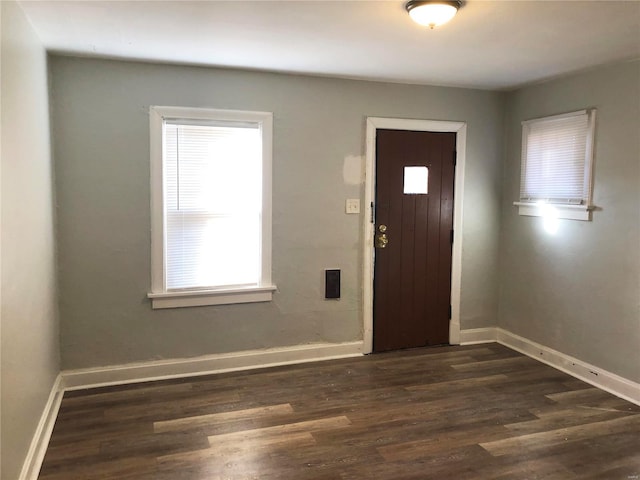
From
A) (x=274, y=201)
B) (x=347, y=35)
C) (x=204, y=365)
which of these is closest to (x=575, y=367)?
(x=274, y=201)

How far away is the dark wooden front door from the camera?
13.9ft

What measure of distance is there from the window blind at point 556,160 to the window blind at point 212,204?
7.35 ft

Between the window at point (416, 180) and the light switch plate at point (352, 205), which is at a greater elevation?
the window at point (416, 180)

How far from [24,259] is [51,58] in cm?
161

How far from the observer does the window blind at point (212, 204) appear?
3.67 meters

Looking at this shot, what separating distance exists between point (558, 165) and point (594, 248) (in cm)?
70

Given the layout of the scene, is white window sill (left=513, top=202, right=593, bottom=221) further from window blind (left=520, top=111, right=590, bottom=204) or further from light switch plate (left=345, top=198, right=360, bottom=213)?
light switch plate (left=345, top=198, right=360, bottom=213)

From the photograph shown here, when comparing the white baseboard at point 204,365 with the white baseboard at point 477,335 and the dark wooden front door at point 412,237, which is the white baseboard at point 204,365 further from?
the white baseboard at point 477,335

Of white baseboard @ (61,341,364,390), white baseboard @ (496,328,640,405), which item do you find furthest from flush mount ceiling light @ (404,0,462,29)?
white baseboard @ (496,328,640,405)

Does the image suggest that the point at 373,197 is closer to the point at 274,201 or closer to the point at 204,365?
the point at 274,201

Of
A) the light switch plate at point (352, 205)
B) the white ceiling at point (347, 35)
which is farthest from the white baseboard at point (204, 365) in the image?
the white ceiling at point (347, 35)

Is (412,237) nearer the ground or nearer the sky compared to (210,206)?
nearer the ground

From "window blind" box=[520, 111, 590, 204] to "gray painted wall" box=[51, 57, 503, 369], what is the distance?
0.34 meters

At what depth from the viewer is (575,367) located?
3873 millimetres
